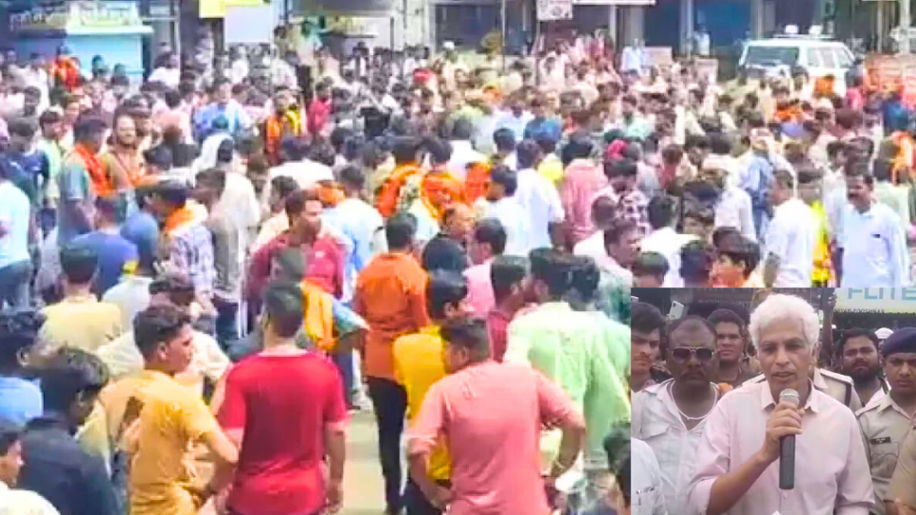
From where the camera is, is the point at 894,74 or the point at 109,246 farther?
the point at 894,74

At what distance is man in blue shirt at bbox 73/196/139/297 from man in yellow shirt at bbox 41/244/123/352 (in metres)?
0.63

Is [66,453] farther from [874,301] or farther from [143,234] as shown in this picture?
[143,234]

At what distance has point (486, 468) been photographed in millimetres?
6879

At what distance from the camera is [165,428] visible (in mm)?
6855

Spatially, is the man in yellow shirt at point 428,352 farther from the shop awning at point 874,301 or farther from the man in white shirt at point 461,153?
the man in white shirt at point 461,153

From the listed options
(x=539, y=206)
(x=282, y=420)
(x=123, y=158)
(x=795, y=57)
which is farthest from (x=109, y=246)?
(x=795, y=57)

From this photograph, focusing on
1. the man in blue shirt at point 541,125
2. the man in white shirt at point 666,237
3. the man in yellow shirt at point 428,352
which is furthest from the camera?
the man in blue shirt at point 541,125

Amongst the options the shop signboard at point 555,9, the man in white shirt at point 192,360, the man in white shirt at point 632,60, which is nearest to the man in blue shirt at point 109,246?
the man in white shirt at point 192,360

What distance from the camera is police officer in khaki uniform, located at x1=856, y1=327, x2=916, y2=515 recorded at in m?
5.40

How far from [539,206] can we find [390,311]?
3935 millimetres

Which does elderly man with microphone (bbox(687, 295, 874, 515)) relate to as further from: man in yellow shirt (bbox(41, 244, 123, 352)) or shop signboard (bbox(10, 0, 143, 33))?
shop signboard (bbox(10, 0, 143, 33))

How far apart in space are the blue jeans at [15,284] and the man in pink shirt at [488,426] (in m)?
5.81

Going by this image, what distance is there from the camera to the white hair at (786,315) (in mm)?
5383

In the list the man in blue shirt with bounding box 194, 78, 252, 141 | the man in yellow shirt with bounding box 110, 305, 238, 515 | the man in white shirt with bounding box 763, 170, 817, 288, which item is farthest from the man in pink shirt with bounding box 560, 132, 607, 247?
the man in yellow shirt with bounding box 110, 305, 238, 515
